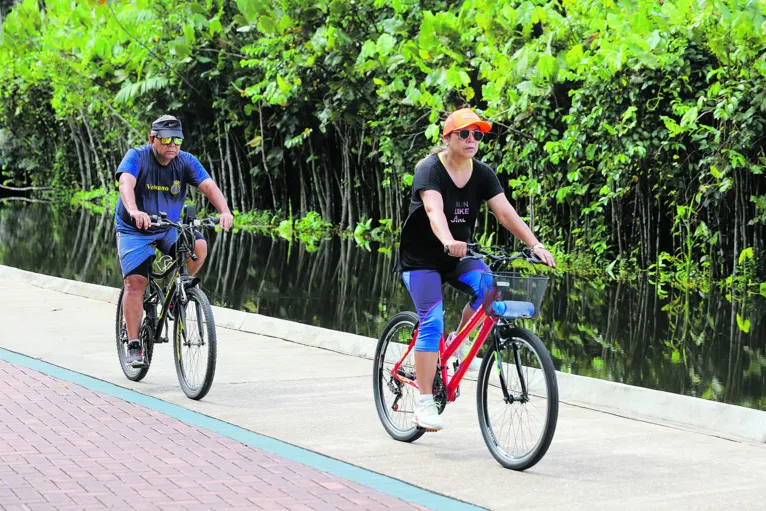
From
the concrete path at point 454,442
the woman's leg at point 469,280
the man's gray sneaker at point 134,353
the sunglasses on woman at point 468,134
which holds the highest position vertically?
the sunglasses on woman at point 468,134

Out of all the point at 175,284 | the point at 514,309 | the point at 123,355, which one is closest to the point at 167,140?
the point at 175,284

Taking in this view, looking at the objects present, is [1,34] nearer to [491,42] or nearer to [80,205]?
[80,205]

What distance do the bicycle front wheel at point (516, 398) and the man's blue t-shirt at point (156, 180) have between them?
3.11 metres

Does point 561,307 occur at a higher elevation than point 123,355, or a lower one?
higher

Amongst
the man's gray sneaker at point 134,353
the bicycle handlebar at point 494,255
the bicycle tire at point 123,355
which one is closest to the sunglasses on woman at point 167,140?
the bicycle tire at point 123,355

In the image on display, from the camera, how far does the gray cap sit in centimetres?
881

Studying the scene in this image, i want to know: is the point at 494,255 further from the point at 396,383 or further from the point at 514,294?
the point at 396,383

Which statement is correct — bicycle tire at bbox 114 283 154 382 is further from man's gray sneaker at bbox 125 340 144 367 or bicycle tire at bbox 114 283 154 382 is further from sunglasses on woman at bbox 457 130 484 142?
sunglasses on woman at bbox 457 130 484 142

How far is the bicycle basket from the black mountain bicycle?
7.57ft

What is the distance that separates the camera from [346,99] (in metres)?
24.2

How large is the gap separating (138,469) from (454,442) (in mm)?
1806

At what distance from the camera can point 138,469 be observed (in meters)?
6.40

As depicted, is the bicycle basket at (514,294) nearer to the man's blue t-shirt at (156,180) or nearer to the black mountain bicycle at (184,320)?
the black mountain bicycle at (184,320)

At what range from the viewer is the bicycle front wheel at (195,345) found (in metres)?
8.28
